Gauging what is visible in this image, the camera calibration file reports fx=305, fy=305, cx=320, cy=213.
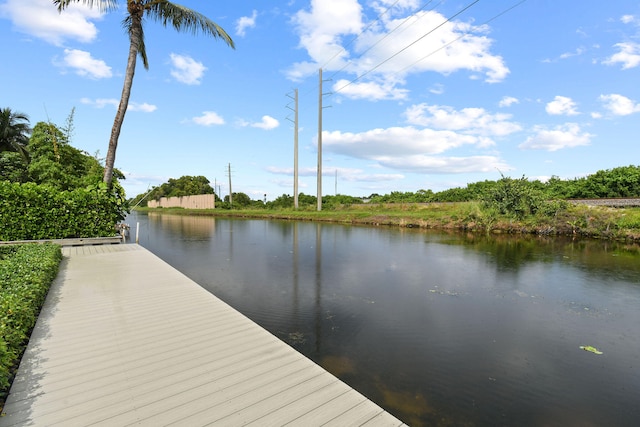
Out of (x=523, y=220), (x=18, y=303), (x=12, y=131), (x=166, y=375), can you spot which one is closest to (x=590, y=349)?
(x=166, y=375)

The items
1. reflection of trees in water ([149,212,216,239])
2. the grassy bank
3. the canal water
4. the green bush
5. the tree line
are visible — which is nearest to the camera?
the canal water

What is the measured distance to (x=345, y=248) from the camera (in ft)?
45.2

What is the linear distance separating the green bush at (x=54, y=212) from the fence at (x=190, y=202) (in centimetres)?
4234

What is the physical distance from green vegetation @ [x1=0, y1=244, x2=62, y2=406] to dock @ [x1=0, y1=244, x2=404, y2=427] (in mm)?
136

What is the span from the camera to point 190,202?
60.5 m

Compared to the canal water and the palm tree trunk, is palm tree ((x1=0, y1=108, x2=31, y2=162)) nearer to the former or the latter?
the palm tree trunk

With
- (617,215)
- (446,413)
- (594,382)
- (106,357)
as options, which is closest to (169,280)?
(106,357)

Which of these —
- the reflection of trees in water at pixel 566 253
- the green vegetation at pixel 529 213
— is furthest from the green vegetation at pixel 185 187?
the reflection of trees in water at pixel 566 253

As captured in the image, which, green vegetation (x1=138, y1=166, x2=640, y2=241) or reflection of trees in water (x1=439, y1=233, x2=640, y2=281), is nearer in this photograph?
reflection of trees in water (x1=439, y1=233, x2=640, y2=281)

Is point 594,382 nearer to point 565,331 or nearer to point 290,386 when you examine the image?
point 565,331

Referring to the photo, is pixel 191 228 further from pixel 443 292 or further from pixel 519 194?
pixel 519 194

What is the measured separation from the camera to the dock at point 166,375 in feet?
7.63

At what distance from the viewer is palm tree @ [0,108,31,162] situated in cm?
2466

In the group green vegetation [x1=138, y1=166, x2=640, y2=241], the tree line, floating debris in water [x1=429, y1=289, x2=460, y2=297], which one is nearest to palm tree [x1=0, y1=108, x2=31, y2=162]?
the tree line
